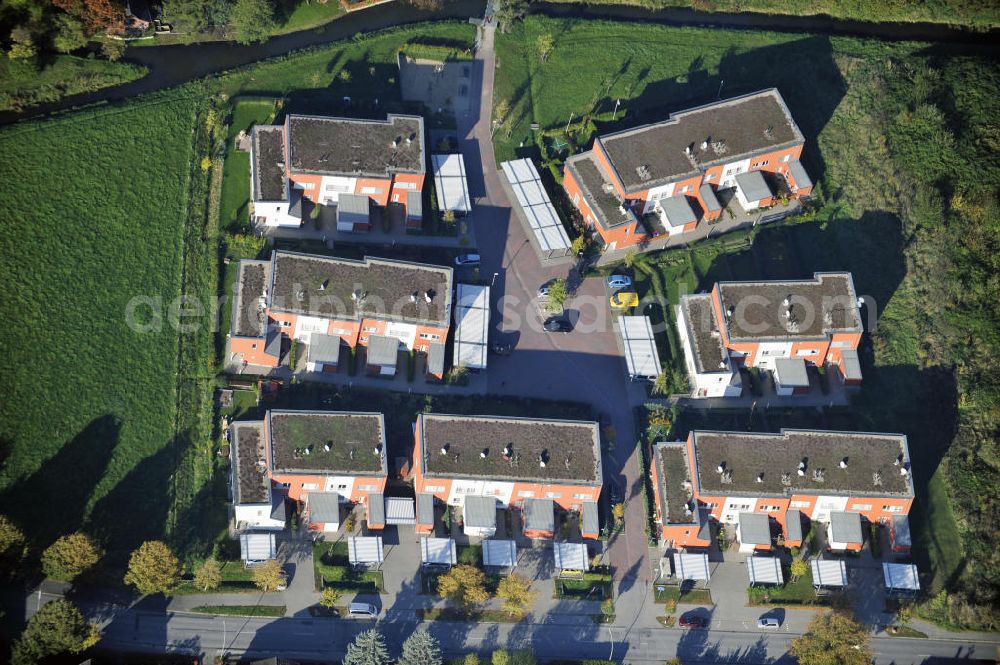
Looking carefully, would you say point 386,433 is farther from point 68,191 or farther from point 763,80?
point 763,80

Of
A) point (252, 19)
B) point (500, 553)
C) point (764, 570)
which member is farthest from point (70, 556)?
point (252, 19)

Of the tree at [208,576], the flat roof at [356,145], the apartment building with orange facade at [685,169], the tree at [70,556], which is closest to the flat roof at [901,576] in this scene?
the apartment building with orange facade at [685,169]

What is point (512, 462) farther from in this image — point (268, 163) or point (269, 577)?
point (268, 163)

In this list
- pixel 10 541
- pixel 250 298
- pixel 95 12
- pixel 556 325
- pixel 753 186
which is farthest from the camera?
pixel 95 12

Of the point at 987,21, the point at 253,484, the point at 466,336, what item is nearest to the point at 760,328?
the point at 466,336

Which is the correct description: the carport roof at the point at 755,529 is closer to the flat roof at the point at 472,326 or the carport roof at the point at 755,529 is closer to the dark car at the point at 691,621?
the dark car at the point at 691,621

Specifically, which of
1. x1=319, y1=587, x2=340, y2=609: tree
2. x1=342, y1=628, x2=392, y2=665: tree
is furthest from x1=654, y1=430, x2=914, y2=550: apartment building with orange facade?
x1=319, y1=587, x2=340, y2=609: tree
